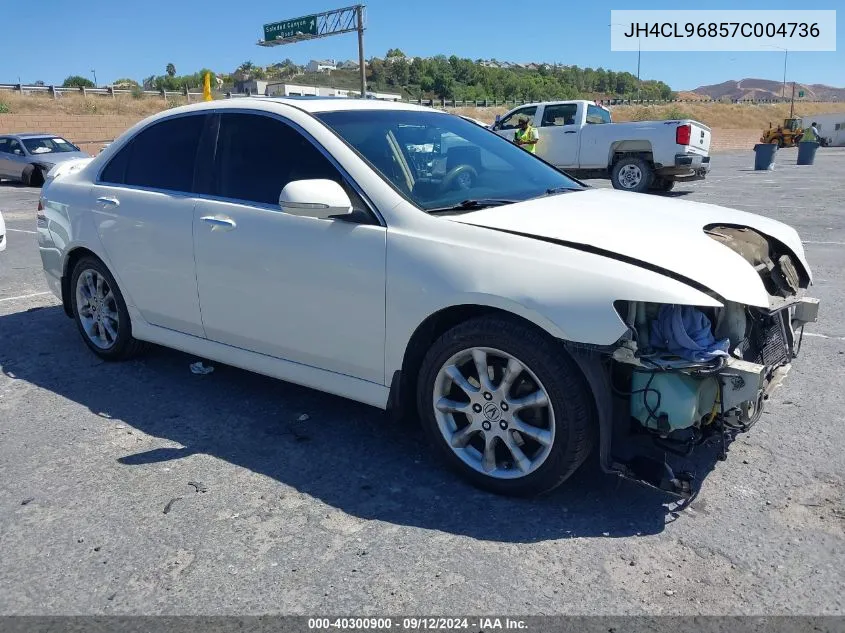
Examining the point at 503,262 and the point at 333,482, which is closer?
the point at 503,262

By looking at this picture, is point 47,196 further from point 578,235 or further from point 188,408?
point 578,235

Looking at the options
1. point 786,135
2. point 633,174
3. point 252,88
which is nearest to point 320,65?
point 252,88

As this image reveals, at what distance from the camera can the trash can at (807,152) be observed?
86.9 feet

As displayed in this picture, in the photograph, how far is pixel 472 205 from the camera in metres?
3.56

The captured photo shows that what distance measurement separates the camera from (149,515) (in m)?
3.15

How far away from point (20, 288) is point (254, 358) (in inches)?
190

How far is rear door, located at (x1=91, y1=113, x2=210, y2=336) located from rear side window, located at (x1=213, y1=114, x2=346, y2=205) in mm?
241

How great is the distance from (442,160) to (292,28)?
4156 centimetres

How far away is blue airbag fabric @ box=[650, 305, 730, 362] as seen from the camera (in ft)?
9.43

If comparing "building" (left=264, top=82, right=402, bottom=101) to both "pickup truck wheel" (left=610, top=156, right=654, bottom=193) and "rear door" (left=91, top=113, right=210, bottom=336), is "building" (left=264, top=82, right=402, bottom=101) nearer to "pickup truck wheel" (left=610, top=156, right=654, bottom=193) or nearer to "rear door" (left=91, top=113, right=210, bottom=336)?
"rear door" (left=91, top=113, right=210, bottom=336)

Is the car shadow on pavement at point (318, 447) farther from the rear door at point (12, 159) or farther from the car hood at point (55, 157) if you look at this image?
the rear door at point (12, 159)

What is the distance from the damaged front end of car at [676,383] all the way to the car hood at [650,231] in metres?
0.13

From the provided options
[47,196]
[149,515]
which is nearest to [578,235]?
[149,515]

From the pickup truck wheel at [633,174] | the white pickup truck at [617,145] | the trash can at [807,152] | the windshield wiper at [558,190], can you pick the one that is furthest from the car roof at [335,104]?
the trash can at [807,152]
